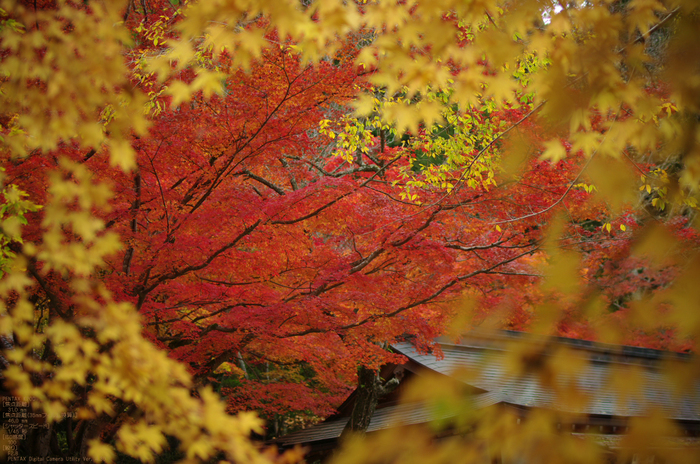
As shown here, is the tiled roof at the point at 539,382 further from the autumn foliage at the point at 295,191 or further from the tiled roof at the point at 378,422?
the autumn foliage at the point at 295,191

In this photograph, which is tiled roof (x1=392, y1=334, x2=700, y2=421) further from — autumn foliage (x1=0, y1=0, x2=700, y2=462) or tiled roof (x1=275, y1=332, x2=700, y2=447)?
autumn foliage (x1=0, y1=0, x2=700, y2=462)

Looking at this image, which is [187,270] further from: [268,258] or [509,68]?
[509,68]

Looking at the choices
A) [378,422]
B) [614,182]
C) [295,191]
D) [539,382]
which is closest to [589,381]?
[539,382]

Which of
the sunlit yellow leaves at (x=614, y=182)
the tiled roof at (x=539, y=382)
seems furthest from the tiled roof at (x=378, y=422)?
the sunlit yellow leaves at (x=614, y=182)

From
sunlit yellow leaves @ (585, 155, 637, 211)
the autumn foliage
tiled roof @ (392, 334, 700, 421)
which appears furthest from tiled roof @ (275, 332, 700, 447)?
sunlit yellow leaves @ (585, 155, 637, 211)

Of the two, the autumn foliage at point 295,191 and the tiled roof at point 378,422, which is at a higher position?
the autumn foliage at point 295,191

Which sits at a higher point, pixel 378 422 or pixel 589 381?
pixel 589 381

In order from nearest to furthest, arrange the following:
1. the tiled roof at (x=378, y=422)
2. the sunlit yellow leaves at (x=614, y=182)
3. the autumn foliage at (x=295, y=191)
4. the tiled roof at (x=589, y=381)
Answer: the autumn foliage at (x=295, y=191) → the sunlit yellow leaves at (x=614, y=182) → the tiled roof at (x=589, y=381) → the tiled roof at (x=378, y=422)

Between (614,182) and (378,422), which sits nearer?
(614,182)

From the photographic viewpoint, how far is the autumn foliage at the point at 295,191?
171cm

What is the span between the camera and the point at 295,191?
222 inches

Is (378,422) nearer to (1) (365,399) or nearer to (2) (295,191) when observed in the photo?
(1) (365,399)

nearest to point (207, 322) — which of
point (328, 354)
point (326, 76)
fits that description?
point (328, 354)

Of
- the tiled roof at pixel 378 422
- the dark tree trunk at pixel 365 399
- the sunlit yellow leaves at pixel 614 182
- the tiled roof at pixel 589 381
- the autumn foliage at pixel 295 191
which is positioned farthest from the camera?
the dark tree trunk at pixel 365 399
